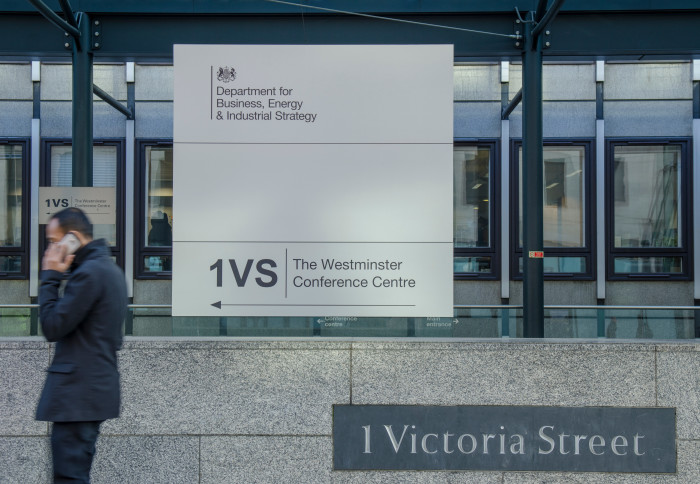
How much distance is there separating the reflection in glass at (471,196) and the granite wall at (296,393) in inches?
330

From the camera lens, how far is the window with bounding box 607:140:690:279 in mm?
13961

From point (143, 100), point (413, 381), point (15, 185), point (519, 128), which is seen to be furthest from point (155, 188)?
point (413, 381)

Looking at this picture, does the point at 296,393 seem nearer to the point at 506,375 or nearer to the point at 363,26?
the point at 506,375

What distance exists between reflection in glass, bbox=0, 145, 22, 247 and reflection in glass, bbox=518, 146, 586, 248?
387 inches

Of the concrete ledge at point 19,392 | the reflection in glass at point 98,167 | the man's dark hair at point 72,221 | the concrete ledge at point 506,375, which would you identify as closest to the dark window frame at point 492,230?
the reflection in glass at point 98,167

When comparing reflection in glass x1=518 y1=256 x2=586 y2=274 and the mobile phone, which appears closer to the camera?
the mobile phone

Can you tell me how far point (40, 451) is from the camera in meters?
5.69

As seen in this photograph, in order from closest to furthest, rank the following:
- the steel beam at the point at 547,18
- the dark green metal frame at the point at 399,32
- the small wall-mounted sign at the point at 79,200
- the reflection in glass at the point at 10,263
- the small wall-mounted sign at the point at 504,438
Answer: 1. the small wall-mounted sign at the point at 504,438
2. the steel beam at the point at 547,18
3. the small wall-mounted sign at the point at 79,200
4. the dark green metal frame at the point at 399,32
5. the reflection in glass at the point at 10,263

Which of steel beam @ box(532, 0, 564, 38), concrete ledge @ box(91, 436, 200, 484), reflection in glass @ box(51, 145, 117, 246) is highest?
steel beam @ box(532, 0, 564, 38)

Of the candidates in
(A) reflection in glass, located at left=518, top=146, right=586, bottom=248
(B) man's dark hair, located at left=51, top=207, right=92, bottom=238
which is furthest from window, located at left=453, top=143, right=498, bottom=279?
(B) man's dark hair, located at left=51, top=207, right=92, bottom=238

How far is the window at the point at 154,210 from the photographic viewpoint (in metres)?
14.1

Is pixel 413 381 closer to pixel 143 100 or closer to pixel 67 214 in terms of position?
pixel 67 214

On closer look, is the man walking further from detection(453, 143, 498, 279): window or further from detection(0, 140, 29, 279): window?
detection(0, 140, 29, 279): window

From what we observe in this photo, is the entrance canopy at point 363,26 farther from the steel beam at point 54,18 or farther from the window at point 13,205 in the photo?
the window at point 13,205
